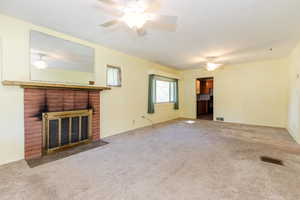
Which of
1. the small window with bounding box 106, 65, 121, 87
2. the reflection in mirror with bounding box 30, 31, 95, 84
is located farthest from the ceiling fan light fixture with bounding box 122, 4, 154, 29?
the small window with bounding box 106, 65, 121, 87

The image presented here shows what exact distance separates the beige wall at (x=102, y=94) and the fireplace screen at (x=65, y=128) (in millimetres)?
362

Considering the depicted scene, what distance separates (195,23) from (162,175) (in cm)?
246

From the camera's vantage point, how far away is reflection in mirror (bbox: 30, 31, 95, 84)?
257cm

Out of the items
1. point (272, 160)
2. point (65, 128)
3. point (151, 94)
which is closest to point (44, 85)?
point (65, 128)

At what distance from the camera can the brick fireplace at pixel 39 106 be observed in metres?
2.45

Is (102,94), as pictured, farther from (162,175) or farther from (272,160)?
(272,160)

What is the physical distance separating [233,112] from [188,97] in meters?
1.97

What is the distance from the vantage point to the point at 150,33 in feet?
9.25

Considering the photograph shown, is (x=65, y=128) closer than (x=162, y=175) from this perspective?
No

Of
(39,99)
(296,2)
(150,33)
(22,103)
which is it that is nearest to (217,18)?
(296,2)

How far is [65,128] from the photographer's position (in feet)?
9.49

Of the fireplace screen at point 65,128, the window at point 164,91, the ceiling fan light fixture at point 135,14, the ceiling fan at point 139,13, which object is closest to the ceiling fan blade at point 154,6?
the ceiling fan at point 139,13

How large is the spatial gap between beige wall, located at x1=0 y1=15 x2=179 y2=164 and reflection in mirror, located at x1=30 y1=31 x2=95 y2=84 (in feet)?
0.35

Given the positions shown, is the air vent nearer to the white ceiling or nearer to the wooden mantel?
the white ceiling
